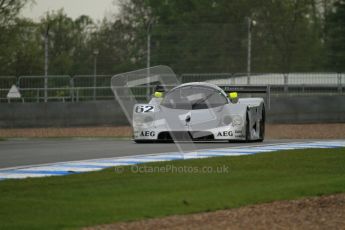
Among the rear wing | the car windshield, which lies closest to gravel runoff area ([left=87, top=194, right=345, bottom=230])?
the car windshield

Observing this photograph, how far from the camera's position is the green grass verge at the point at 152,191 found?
318 inches

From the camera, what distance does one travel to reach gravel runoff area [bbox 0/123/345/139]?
70.6 ft

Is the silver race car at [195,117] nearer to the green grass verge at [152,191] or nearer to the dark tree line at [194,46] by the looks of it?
the green grass verge at [152,191]

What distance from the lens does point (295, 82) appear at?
2717cm

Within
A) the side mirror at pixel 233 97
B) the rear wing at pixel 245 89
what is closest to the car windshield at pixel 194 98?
the side mirror at pixel 233 97

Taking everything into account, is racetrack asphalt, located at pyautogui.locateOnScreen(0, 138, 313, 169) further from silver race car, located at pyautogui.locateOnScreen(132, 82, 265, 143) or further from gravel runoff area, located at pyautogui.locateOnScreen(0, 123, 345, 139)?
gravel runoff area, located at pyautogui.locateOnScreen(0, 123, 345, 139)

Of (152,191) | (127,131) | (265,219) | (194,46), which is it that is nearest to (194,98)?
(152,191)

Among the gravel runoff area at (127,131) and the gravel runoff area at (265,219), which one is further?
the gravel runoff area at (127,131)

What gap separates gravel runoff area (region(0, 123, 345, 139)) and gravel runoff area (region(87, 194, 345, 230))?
39.5 ft

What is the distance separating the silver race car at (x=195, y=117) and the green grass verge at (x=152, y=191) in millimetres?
3488

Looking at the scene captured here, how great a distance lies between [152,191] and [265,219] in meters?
1.92

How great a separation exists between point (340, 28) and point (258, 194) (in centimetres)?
1980

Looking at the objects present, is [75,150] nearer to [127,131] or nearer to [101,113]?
[127,131]

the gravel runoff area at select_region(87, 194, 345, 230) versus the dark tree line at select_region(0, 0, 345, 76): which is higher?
the dark tree line at select_region(0, 0, 345, 76)
